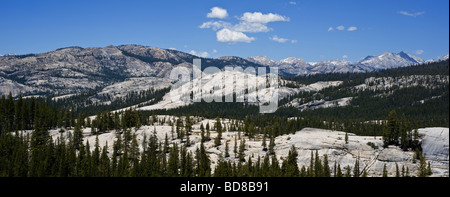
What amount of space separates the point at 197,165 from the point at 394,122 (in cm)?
9576

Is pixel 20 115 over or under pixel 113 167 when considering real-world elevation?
over

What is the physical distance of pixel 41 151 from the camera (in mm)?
125750

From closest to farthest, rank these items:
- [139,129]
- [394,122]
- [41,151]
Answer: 1. [41,151]
2. [394,122]
3. [139,129]

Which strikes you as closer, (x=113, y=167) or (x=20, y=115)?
(x=113, y=167)

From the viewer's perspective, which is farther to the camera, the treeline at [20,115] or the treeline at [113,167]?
the treeline at [20,115]

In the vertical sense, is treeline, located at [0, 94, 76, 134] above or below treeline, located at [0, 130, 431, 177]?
above

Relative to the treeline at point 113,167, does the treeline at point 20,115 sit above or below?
above

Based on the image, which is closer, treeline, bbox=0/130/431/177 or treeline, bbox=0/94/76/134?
treeline, bbox=0/130/431/177
